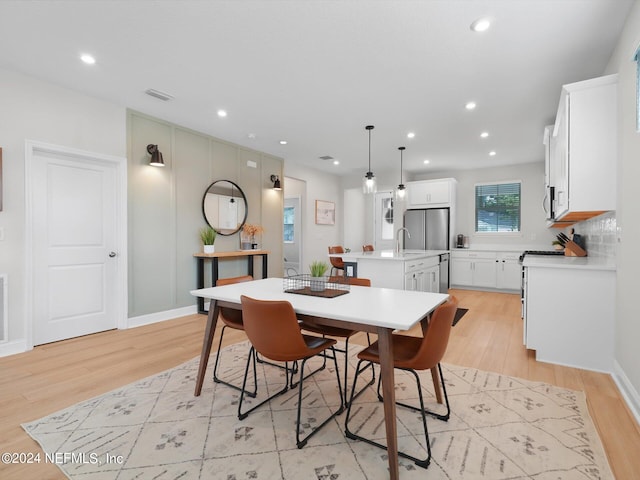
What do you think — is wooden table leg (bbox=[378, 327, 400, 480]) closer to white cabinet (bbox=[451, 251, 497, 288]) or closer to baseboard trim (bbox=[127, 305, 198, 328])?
baseboard trim (bbox=[127, 305, 198, 328])

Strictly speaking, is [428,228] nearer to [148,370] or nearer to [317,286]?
[317,286]

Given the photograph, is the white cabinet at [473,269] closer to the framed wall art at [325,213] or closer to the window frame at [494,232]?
the window frame at [494,232]

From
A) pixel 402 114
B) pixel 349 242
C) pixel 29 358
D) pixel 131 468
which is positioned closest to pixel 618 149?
pixel 402 114

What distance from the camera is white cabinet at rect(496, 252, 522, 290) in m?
6.27

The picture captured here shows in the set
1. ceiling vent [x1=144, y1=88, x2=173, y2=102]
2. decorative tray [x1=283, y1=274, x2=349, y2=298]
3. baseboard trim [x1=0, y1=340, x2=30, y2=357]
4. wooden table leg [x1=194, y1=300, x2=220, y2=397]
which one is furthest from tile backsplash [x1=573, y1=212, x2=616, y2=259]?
baseboard trim [x1=0, y1=340, x2=30, y2=357]

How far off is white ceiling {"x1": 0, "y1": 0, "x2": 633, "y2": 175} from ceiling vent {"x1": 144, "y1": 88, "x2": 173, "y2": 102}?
7cm

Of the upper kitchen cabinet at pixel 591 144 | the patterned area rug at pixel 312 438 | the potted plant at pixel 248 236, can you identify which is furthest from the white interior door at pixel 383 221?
the patterned area rug at pixel 312 438

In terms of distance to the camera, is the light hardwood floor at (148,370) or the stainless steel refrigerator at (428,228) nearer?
the light hardwood floor at (148,370)

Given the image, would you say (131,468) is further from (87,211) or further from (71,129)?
(71,129)

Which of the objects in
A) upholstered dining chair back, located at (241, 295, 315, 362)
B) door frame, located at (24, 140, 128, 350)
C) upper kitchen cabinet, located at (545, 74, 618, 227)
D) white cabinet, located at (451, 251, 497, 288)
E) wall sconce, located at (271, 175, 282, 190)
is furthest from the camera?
white cabinet, located at (451, 251, 497, 288)

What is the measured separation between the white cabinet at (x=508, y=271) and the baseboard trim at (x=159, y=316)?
18.2 feet

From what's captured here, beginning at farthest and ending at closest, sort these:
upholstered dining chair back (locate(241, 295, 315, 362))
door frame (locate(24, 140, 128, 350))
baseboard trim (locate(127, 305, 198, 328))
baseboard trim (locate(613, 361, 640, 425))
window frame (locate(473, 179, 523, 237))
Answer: window frame (locate(473, 179, 523, 237))
baseboard trim (locate(127, 305, 198, 328))
door frame (locate(24, 140, 128, 350))
baseboard trim (locate(613, 361, 640, 425))
upholstered dining chair back (locate(241, 295, 315, 362))

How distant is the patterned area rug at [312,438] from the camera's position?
1.57 m

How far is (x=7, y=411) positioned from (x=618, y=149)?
4.64 metres
